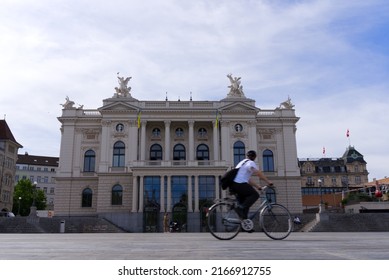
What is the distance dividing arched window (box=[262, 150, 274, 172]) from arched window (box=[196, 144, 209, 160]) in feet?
25.8

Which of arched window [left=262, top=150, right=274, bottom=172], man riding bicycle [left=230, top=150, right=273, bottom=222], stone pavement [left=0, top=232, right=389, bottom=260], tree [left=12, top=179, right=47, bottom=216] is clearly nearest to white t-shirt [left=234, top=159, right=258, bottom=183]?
man riding bicycle [left=230, top=150, right=273, bottom=222]

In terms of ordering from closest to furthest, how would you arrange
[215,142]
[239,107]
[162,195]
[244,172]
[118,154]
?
[244,172], [162,195], [118,154], [215,142], [239,107]

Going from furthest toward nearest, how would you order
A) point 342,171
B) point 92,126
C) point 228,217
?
point 342,171
point 92,126
point 228,217

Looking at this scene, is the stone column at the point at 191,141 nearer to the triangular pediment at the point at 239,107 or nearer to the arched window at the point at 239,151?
the triangular pediment at the point at 239,107

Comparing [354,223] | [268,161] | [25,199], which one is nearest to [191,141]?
[268,161]

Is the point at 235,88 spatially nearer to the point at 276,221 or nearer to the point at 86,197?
the point at 86,197

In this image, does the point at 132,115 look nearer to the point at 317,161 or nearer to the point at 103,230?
the point at 103,230

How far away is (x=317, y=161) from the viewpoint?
337ft

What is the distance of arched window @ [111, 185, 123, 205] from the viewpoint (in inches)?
1965

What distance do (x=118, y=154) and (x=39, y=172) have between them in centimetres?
6538

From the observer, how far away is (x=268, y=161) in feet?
178

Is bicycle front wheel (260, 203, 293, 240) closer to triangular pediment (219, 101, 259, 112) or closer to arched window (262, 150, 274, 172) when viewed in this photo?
triangular pediment (219, 101, 259, 112)
